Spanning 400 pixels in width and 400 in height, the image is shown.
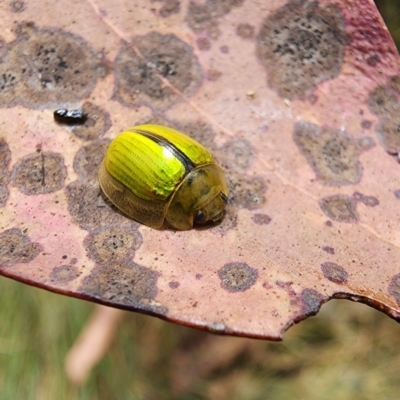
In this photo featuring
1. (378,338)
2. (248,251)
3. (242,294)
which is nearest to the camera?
(242,294)

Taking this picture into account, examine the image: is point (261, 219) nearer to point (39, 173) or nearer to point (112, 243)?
point (112, 243)

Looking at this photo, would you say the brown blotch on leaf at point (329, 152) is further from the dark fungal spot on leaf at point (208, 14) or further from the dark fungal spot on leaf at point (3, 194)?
the dark fungal spot on leaf at point (3, 194)

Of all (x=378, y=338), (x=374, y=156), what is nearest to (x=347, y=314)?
(x=378, y=338)

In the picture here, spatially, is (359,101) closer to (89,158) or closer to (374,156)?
(374,156)

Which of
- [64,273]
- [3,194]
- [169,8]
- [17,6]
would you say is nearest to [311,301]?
[64,273]

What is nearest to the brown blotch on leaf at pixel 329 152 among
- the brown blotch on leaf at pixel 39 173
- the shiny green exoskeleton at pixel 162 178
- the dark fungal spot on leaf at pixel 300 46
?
the dark fungal spot on leaf at pixel 300 46

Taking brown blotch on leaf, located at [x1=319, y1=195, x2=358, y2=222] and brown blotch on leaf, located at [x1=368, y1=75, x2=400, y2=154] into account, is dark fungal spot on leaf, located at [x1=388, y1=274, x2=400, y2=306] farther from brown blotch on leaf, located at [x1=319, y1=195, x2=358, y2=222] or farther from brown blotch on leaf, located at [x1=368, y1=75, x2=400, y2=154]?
brown blotch on leaf, located at [x1=368, y1=75, x2=400, y2=154]

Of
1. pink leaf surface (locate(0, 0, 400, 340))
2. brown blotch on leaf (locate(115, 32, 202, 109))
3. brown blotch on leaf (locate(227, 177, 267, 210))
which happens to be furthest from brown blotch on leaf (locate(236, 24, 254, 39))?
brown blotch on leaf (locate(227, 177, 267, 210))
